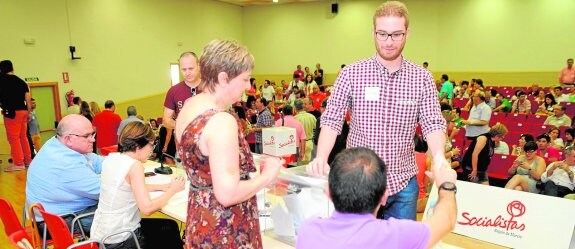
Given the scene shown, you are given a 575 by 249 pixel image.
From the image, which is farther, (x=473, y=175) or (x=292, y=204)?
(x=473, y=175)

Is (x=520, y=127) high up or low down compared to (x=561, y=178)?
up

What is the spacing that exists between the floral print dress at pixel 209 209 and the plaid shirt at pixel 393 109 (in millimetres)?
607

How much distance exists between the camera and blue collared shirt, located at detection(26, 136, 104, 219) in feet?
9.37

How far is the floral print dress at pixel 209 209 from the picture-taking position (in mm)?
1554

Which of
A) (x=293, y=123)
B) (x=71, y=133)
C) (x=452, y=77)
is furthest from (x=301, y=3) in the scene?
(x=71, y=133)

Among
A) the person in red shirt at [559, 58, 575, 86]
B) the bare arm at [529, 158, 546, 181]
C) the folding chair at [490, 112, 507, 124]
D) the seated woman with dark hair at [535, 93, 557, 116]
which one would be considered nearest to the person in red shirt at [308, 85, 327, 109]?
the folding chair at [490, 112, 507, 124]

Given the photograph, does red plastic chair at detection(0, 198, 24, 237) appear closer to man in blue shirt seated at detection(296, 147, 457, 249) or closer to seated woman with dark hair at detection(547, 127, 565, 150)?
man in blue shirt seated at detection(296, 147, 457, 249)

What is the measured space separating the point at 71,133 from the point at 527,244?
13.7 feet

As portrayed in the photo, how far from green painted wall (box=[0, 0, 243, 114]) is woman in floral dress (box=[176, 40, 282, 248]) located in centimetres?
1025

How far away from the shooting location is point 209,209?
161 centimetres

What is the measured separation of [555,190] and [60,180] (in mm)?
5233

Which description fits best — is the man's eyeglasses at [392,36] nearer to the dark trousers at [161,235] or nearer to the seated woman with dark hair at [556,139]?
the dark trousers at [161,235]

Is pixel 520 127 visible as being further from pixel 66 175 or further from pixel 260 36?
pixel 260 36

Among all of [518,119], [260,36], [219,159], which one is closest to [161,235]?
[219,159]
